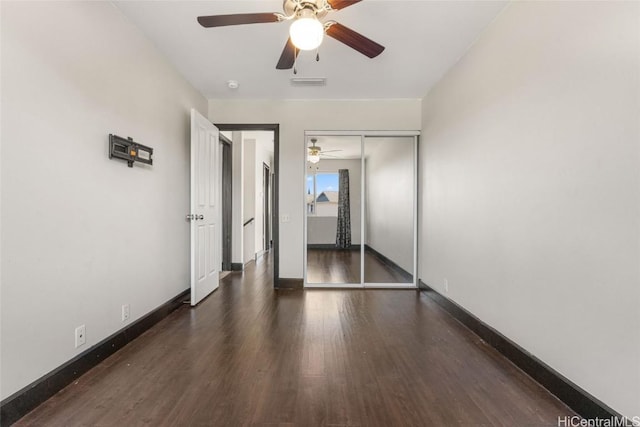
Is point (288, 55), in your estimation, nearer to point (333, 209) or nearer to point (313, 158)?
point (313, 158)

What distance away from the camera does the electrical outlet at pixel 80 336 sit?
185 centimetres

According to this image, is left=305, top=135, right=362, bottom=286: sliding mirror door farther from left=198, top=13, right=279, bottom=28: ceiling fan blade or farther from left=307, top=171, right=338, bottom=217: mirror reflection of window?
left=198, top=13, right=279, bottom=28: ceiling fan blade

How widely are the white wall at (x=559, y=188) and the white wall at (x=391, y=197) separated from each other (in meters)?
1.35

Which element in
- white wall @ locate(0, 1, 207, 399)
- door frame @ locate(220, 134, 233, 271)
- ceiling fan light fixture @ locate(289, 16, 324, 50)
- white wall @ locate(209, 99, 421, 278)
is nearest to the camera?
white wall @ locate(0, 1, 207, 399)

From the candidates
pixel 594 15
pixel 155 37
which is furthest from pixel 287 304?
pixel 594 15

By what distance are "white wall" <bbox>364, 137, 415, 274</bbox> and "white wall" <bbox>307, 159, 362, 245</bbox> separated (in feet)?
0.46

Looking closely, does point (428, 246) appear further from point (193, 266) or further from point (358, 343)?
point (193, 266)

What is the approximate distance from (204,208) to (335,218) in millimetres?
1879

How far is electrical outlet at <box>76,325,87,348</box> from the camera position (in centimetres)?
185

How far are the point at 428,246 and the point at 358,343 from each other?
1828 millimetres

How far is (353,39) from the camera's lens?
2.01 meters

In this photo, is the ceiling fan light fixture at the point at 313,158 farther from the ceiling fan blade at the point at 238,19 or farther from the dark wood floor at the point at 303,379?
the ceiling fan blade at the point at 238,19

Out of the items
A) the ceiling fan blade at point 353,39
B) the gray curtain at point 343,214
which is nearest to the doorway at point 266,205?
the gray curtain at point 343,214

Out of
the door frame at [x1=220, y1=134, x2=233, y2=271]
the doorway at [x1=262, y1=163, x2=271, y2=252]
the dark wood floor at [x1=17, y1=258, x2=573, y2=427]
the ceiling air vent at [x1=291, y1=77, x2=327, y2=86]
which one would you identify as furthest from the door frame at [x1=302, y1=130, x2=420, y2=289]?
the doorway at [x1=262, y1=163, x2=271, y2=252]
